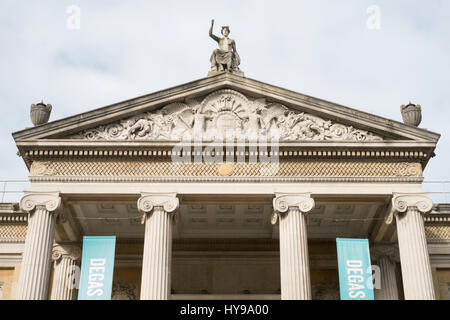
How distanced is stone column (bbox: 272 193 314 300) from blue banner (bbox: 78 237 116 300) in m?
4.91

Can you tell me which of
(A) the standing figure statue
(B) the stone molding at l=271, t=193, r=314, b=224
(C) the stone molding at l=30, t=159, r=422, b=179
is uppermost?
(A) the standing figure statue

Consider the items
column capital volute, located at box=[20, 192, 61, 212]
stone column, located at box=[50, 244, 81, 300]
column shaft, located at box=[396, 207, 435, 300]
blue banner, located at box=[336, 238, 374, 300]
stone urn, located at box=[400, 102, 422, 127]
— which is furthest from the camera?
stone column, located at box=[50, 244, 81, 300]

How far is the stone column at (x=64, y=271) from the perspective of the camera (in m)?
22.0

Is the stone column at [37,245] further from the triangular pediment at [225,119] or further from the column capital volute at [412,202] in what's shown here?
the column capital volute at [412,202]

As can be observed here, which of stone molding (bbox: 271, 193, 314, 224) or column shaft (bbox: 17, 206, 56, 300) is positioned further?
stone molding (bbox: 271, 193, 314, 224)

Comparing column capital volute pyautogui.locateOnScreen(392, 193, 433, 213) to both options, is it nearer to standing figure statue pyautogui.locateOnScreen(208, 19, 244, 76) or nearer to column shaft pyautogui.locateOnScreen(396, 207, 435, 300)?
column shaft pyautogui.locateOnScreen(396, 207, 435, 300)

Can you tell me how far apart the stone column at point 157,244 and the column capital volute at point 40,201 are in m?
2.51

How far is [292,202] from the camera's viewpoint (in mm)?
19469

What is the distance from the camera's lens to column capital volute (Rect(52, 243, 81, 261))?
2272 centimetres

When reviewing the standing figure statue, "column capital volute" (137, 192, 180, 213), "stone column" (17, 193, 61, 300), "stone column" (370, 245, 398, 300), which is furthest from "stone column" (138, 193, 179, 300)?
"stone column" (370, 245, 398, 300)

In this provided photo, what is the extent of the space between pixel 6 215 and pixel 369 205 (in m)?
12.8

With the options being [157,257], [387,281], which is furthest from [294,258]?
[387,281]

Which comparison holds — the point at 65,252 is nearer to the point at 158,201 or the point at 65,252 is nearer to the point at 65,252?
the point at 65,252
